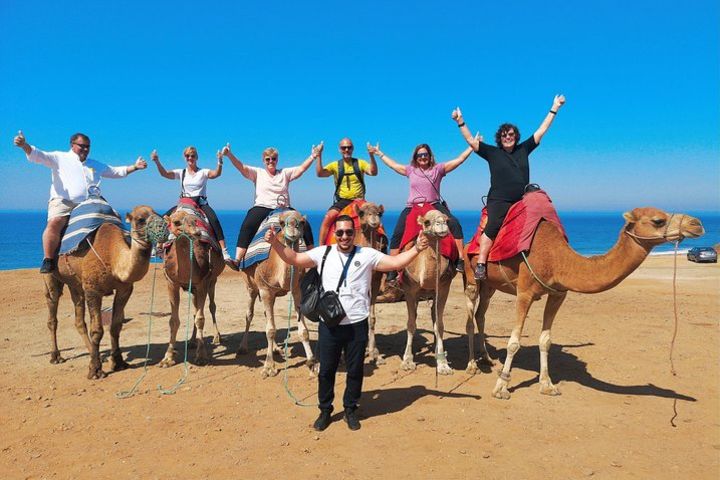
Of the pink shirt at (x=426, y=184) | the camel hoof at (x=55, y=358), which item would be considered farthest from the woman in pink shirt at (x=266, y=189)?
the camel hoof at (x=55, y=358)

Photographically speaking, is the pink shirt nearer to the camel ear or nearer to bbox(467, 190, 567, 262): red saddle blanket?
bbox(467, 190, 567, 262): red saddle blanket

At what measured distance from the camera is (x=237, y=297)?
14.4 m

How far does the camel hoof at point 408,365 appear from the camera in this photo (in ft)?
24.0

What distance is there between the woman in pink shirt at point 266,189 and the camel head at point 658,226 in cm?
492

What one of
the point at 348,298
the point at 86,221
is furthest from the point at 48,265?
the point at 348,298

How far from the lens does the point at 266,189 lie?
789cm

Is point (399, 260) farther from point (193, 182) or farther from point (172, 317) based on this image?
point (193, 182)

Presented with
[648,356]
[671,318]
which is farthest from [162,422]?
[671,318]

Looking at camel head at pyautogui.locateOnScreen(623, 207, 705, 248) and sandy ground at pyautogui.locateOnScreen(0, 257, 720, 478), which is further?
A: camel head at pyautogui.locateOnScreen(623, 207, 705, 248)

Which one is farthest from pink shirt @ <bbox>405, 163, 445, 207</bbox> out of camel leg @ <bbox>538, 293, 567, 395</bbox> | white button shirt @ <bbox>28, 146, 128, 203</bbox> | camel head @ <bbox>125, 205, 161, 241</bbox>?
white button shirt @ <bbox>28, 146, 128, 203</bbox>

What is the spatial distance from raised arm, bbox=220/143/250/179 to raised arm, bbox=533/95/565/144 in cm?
501

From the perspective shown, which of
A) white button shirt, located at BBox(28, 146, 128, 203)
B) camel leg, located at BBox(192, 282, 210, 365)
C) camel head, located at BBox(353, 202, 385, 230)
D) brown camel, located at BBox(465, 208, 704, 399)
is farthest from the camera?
camel leg, located at BBox(192, 282, 210, 365)

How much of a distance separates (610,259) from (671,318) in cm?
735

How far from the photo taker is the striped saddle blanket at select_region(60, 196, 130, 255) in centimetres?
700
